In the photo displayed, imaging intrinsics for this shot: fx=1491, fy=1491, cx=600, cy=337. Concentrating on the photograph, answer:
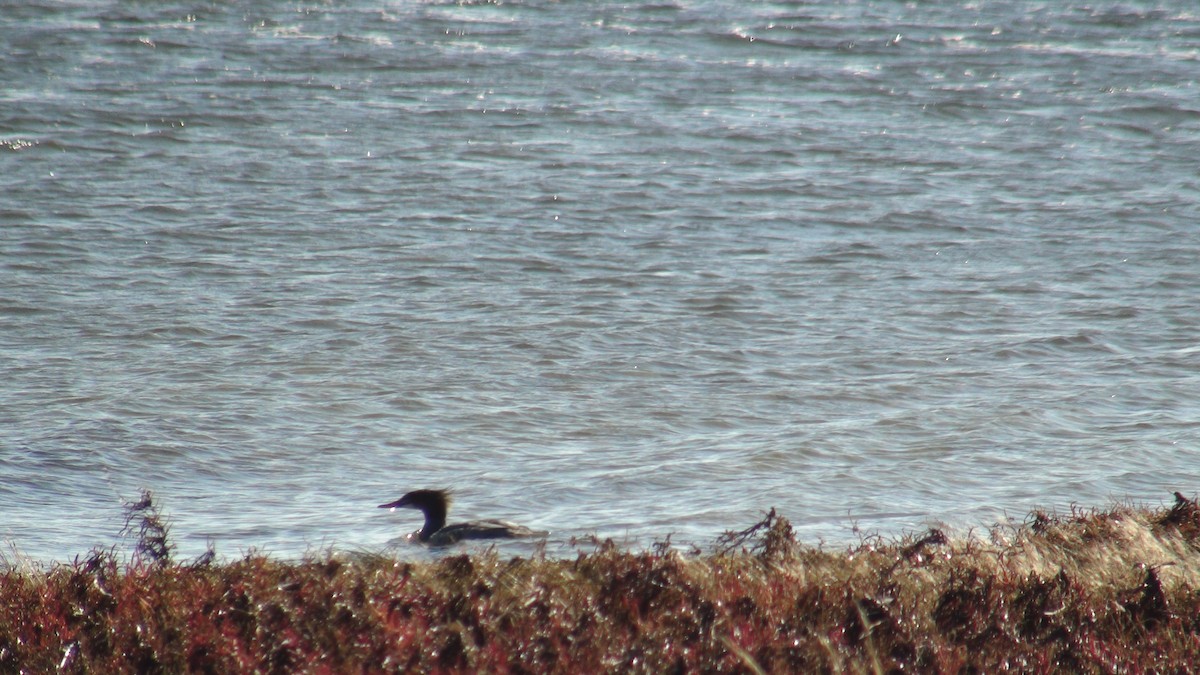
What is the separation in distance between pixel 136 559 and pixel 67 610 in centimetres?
114

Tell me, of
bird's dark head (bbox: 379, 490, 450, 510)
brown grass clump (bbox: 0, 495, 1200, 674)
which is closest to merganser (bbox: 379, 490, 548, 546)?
bird's dark head (bbox: 379, 490, 450, 510)

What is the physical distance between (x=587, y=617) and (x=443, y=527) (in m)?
2.27

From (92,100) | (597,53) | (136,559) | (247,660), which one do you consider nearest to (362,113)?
(92,100)

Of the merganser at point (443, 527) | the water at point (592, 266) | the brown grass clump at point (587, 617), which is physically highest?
the water at point (592, 266)

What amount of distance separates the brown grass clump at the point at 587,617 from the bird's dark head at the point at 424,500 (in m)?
1.46

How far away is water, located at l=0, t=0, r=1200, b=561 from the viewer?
8.45 meters

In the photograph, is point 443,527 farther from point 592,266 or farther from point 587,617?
point 592,266

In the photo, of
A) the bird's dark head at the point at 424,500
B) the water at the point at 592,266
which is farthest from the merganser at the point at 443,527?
the water at the point at 592,266

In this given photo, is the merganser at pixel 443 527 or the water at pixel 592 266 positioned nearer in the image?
the merganser at pixel 443 527

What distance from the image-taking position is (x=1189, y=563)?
20.5 feet

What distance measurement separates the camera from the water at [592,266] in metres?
8.45

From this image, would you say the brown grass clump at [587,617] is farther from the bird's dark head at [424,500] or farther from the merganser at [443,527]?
the bird's dark head at [424,500]

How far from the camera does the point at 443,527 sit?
7.14 meters

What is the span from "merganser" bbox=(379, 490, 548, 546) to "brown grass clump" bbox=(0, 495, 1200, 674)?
1.06 m
